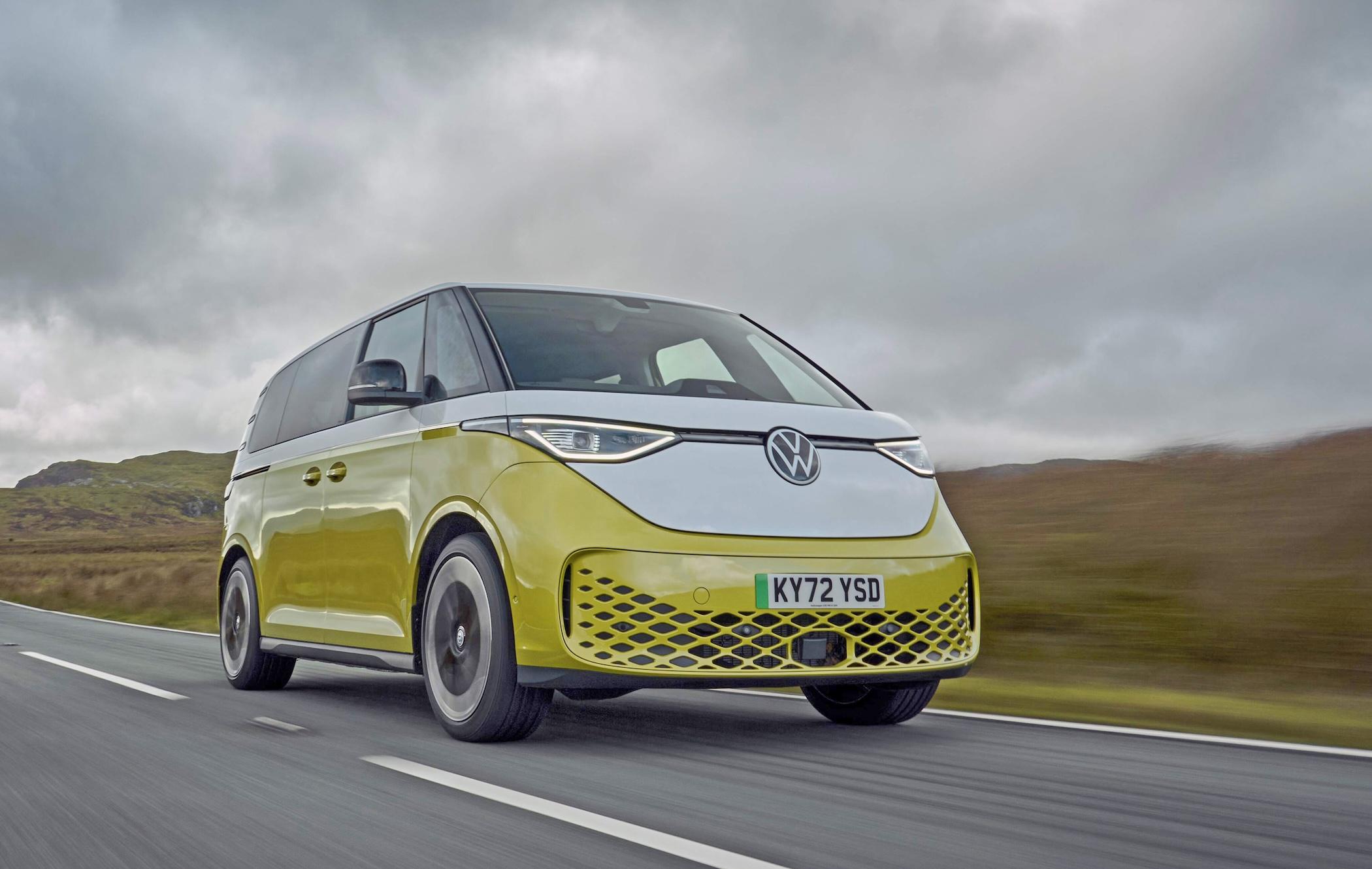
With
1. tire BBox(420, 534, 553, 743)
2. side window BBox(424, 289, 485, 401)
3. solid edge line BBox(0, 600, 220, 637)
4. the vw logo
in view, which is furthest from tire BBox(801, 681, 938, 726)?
solid edge line BBox(0, 600, 220, 637)

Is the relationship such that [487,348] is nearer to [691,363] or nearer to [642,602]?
[691,363]

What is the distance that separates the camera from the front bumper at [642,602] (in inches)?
179

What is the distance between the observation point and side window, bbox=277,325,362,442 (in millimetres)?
6879

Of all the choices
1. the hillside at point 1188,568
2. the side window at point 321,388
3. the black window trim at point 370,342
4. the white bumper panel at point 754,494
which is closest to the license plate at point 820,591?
the white bumper panel at point 754,494

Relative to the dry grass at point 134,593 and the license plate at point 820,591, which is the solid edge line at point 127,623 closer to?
the dry grass at point 134,593

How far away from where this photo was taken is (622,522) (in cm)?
459

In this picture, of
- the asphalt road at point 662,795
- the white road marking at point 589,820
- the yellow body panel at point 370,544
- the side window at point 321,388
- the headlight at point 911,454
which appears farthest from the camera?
the side window at point 321,388

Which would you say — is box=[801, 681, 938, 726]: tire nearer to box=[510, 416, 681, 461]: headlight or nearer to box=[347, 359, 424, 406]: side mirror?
box=[510, 416, 681, 461]: headlight

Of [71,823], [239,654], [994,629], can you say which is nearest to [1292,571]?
[994,629]

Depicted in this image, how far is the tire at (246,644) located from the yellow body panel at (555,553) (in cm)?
162

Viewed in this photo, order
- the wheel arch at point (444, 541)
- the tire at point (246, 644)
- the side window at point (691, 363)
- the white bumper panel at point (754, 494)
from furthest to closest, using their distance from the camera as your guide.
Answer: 1. the tire at point (246, 644)
2. the side window at point (691, 363)
3. the wheel arch at point (444, 541)
4. the white bumper panel at point (754, 494)

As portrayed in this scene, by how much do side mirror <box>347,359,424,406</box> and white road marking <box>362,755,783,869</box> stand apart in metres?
1.53

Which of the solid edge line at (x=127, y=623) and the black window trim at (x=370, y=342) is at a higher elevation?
the black window trim at (x=370, y=342)

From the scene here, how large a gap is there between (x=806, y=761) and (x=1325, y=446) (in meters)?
6.56
